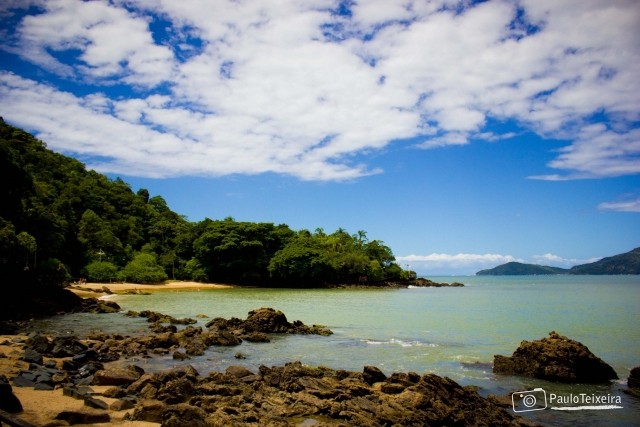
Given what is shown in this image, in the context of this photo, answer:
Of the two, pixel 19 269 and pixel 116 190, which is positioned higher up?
pixel 116 190

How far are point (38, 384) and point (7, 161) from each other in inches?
928

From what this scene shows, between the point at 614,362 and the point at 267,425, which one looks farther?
the point at 614,362

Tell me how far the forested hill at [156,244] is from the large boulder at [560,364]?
55.2 meters

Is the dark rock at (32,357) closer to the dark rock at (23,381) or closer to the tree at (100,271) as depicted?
the dark rock at (23,381)

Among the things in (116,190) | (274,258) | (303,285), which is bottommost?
(303,285)

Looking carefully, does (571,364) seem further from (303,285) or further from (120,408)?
(303,285)

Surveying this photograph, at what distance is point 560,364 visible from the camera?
14422 millimetres

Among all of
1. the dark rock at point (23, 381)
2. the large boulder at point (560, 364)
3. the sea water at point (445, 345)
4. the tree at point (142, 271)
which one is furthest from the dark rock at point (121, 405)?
the tree at point (142, 271)

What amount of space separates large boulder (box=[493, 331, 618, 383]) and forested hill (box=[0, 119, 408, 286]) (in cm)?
5523

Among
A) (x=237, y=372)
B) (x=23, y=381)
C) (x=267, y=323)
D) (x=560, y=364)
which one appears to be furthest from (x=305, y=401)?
(x=267, y=323)

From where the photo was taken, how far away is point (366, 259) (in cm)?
9750

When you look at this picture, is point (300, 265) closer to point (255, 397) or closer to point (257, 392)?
point (257, 392)

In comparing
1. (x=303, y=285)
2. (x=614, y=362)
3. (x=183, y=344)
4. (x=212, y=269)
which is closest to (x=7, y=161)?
(x=183, y=344)

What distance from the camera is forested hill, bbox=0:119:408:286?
6500 cm
